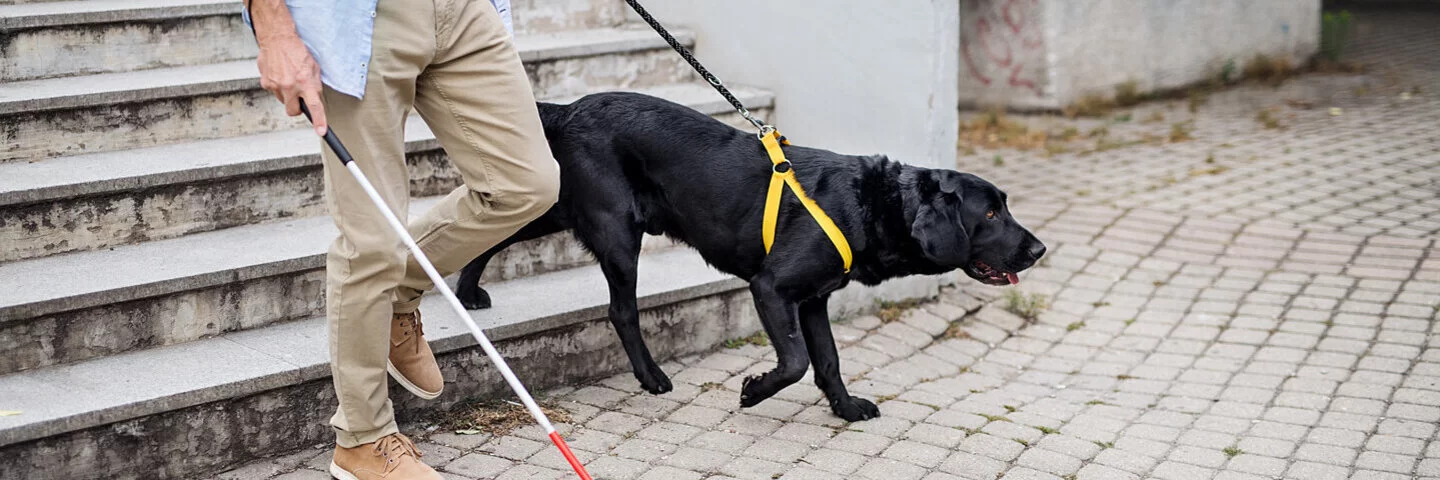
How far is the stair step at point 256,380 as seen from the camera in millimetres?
3357

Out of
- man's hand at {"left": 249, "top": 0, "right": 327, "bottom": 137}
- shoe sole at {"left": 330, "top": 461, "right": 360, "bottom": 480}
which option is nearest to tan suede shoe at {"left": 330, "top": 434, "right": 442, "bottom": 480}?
shoe sole at {"left": 330, "top": 461, "right": 360, "bottom": 480}

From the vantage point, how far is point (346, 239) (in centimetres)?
319

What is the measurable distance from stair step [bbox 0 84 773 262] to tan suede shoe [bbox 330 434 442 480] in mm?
1251

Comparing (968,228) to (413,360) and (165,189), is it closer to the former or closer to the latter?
(413,360)

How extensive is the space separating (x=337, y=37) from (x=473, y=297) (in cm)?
147

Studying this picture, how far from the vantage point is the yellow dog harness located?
3.93 meters

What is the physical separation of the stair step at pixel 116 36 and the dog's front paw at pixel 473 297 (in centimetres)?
161

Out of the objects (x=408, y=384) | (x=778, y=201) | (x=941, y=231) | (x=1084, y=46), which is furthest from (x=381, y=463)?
(x=1084, y=46)

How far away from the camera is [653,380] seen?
4.27 m

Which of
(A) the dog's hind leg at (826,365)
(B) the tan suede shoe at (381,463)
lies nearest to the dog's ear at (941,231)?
(A) the dog's hind leg at (826,365)

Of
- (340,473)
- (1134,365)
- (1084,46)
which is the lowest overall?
(1134,365)

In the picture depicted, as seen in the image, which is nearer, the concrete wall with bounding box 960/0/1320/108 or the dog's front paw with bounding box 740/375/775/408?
the dog's front paw with bounding box 740/375/775/408

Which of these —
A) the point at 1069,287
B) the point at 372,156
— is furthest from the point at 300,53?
the point at 1069,287

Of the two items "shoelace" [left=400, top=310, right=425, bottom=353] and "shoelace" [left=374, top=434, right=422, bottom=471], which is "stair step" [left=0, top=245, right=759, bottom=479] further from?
"shoelace" [left=374, top=434, right=422, bottom=471]
